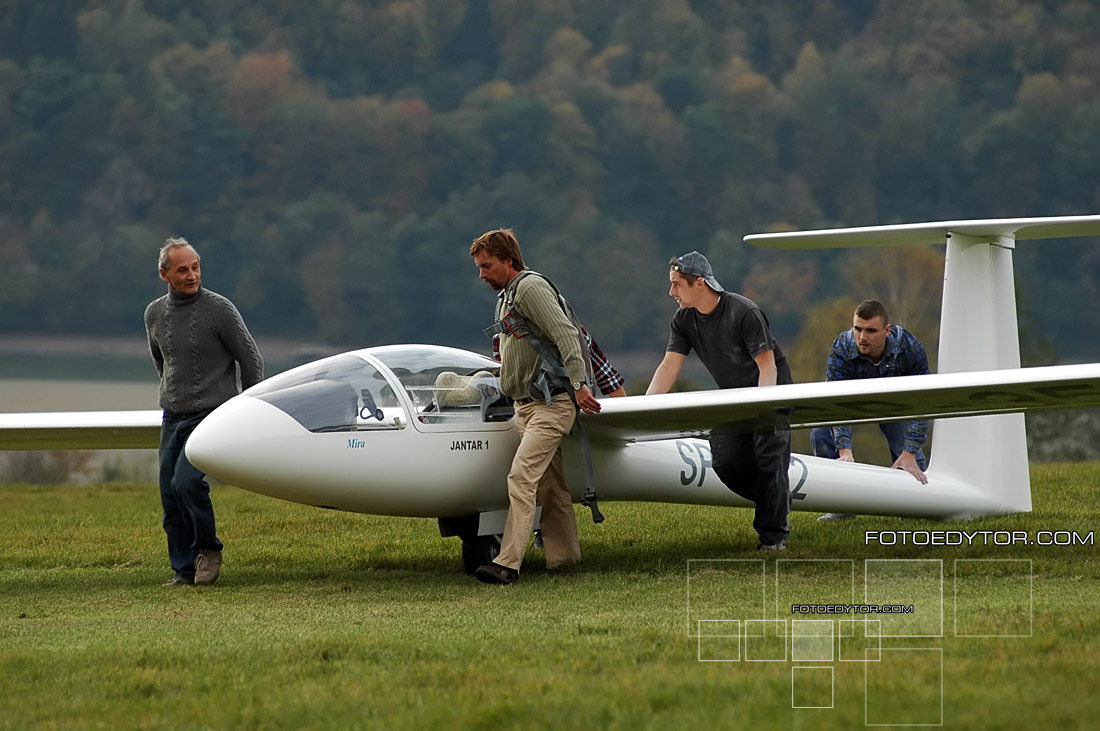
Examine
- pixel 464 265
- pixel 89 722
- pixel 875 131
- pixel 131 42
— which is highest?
pixel 131 42

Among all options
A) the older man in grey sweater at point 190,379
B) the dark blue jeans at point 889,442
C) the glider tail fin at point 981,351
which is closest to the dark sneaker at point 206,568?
the older man in grey sweater at point 190,379

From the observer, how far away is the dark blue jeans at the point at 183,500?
8.12m

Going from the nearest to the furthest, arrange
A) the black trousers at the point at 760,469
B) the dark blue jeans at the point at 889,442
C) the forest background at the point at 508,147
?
1. the black trousers at the point at 760,469
2. the dark blue jeans at the point at 889,442
3. the forest background at the point at 508,147

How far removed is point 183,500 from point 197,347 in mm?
894

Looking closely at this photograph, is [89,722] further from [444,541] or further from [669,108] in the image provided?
[669,108]

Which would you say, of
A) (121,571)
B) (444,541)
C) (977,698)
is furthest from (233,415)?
(977,698)

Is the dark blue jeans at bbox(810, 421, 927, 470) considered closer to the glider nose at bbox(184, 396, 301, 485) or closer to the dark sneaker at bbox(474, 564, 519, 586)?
the dark sneaker at bbox(474, 564, 519, 586)

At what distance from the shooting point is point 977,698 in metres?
4.44

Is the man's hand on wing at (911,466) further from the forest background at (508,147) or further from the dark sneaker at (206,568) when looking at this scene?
the forest background at (508,147)

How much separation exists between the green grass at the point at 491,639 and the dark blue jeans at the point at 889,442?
0.69 metres

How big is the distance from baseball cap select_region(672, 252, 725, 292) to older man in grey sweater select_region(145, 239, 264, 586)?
8.74 ft

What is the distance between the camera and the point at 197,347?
8.25 metres

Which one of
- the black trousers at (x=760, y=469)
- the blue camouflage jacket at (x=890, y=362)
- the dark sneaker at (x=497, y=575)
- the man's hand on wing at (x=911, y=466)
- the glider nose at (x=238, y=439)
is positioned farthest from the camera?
the blue camouflage jacket at (x=890, y=362)

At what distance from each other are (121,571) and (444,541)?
2.23m
